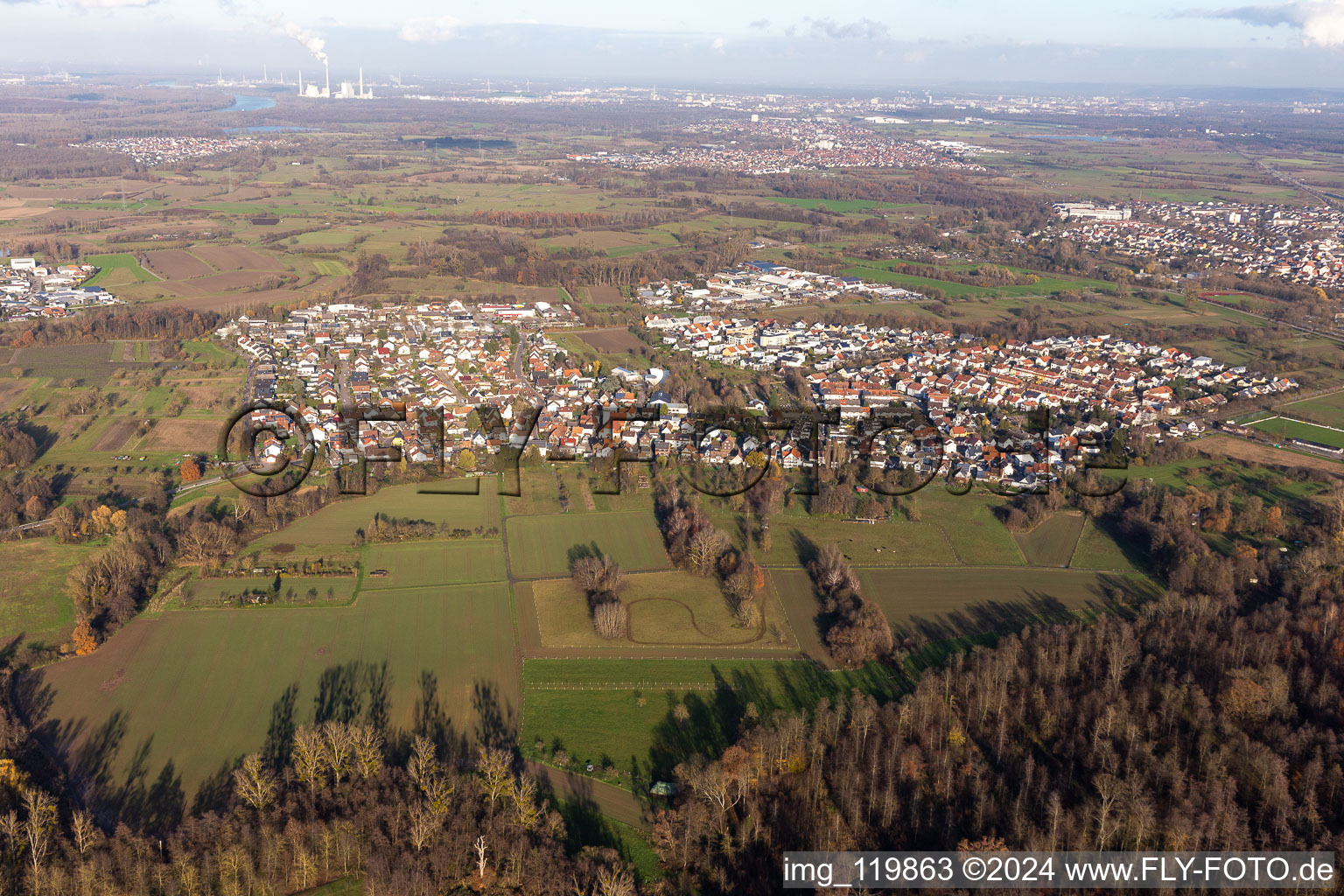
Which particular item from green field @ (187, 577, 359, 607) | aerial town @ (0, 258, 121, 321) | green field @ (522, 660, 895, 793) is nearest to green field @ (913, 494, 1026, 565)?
green field @ (522, 660, 895, 793)

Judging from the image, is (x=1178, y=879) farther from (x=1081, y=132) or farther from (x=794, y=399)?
(x=1081, y=132)

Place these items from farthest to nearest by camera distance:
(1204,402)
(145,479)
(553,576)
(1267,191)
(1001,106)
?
1. (1001,106)
2. (1267,191)
3. (1204,402)
4. (145,479)
5. (553,576)

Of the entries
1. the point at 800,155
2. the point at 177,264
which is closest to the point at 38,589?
the point at 177,264

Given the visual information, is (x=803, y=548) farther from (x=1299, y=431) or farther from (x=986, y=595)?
(x=1299, y=431)

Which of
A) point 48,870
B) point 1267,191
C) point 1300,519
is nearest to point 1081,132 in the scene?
point 1267,191

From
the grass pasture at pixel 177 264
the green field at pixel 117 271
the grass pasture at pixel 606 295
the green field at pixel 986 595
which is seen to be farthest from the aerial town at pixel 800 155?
the green field at pixel 986 595

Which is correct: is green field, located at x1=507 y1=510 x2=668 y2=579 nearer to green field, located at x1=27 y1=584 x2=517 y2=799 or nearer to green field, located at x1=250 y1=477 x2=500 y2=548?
green field, located at x1=250 y1=477 x2=500 y2=548
